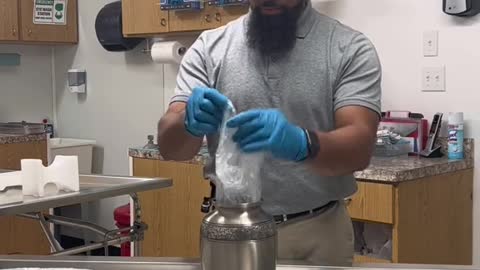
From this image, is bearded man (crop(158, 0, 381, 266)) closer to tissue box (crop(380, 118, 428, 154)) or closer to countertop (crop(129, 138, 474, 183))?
countertop (crop(129, 138, 474, 183))

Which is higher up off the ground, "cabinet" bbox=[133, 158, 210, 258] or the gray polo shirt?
the gray polo shirt

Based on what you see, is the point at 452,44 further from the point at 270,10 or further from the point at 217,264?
the point at 217,264

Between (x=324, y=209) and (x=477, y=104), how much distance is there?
1.33m

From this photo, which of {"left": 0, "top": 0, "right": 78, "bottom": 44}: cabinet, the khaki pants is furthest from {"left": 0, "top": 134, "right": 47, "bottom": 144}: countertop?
the khaki pants

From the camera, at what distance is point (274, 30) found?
5.44 feet

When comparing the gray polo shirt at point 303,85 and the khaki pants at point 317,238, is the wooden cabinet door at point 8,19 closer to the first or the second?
the gray polo shirt at point 303,85

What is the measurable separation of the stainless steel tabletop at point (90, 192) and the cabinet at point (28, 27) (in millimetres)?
2243

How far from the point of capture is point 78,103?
459 centimetres

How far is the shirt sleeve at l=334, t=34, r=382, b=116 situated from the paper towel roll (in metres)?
2.10

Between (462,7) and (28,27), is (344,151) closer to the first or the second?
(462,7)

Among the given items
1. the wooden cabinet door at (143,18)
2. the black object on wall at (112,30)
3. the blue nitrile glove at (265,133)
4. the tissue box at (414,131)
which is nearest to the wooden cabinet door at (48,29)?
the black object on wall at (112,30)

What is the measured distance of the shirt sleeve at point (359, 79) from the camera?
1.53 meters

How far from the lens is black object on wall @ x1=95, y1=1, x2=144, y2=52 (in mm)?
4005

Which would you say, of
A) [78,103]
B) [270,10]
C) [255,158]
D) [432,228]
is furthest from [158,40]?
[255,158]
